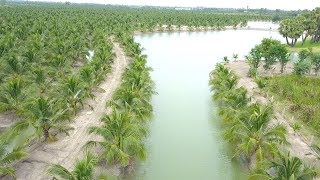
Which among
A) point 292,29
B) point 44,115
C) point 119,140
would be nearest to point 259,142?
point 119,140

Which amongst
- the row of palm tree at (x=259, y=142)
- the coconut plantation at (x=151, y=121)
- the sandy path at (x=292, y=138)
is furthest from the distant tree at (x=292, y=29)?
the row of palm tree at (x=259, y=142)

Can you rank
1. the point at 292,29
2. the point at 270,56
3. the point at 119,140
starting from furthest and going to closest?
the point at 292,29, the point at 270,56, the point at 119,140

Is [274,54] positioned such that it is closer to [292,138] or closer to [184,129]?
[184,129]

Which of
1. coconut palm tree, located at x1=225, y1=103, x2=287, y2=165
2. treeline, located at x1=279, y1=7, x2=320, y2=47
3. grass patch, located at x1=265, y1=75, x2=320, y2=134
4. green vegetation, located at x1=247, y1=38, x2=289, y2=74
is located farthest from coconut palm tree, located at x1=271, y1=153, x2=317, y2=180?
treeline, located at x1=279, y1=7, x2=320, y2=47

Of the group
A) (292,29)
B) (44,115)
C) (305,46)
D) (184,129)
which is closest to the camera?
(44,115)

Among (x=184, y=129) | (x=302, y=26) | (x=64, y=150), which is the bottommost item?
(x=184, y=129)

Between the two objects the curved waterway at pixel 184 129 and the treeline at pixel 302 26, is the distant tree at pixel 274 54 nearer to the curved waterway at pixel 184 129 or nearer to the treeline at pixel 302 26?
the curved waterway at pixel 184 129
